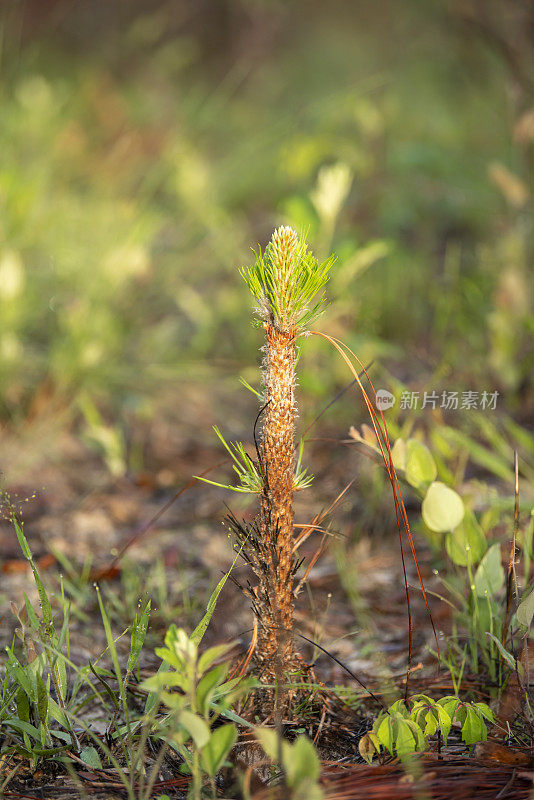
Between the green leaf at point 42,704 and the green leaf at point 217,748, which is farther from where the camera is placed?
the green leaf at point 42,704

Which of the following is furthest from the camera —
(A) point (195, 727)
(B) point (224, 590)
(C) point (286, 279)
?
(B) point (224, 590)

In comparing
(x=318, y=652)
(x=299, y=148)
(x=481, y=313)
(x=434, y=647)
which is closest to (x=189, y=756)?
(x=318, y=652)

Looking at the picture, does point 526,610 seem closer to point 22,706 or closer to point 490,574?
point 490,574

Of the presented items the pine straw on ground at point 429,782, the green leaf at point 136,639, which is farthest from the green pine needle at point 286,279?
the pine straw on ground at point 429,782

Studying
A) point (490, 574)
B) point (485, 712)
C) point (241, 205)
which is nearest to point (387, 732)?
point (485, 712)

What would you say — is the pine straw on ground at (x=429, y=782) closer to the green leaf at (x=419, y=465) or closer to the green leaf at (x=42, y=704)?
the green leaf at (x=42, y=704)
